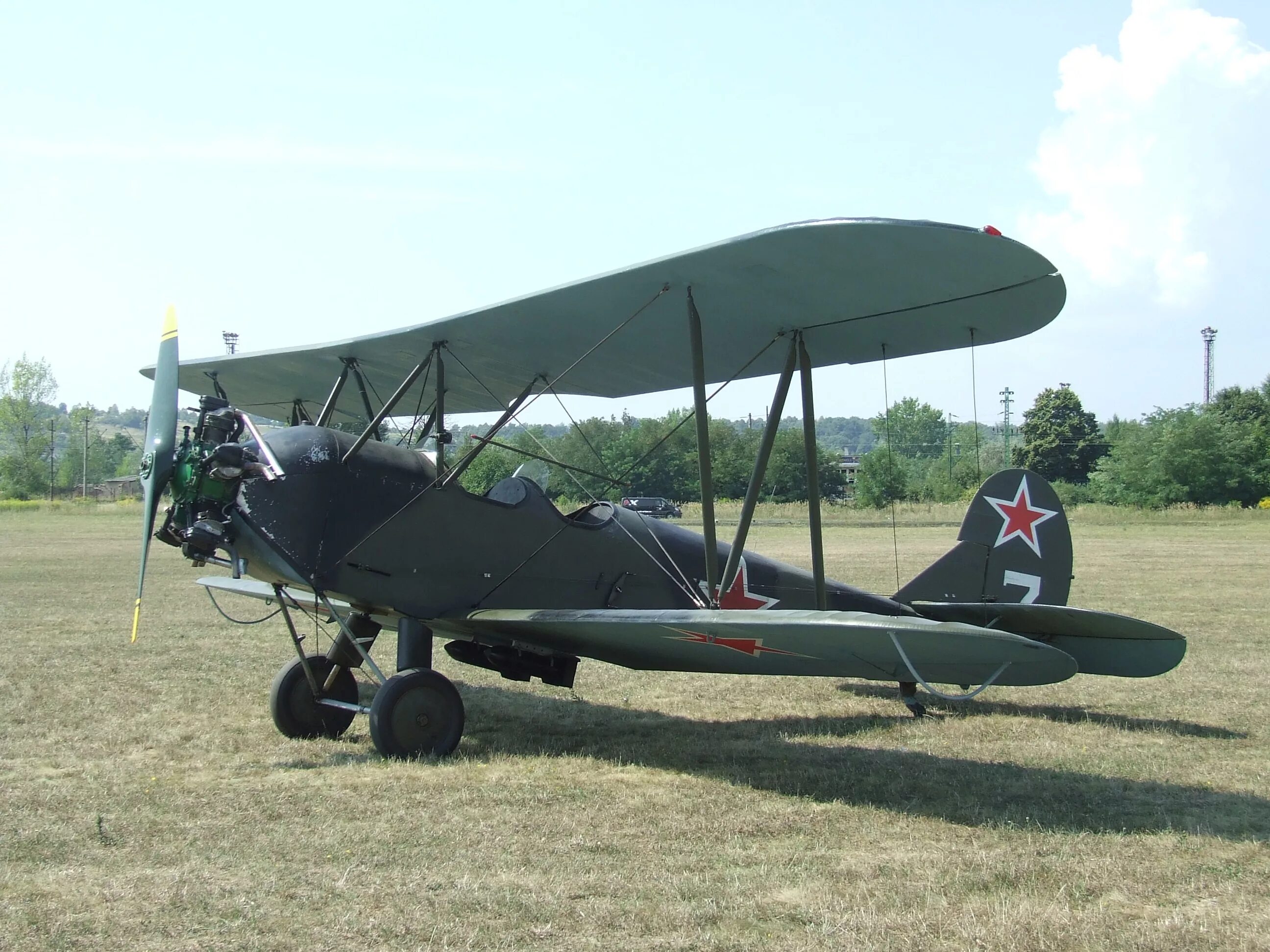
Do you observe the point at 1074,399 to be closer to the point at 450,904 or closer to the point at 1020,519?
the point at 1020,519

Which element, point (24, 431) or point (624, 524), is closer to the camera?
point (624, 524)

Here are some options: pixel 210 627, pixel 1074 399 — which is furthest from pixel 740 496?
pixel 1074 399

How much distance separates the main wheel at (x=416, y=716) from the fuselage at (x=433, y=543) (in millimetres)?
556

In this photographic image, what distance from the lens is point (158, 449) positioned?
18.1ft

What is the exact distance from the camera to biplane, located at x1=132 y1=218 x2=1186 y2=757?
5.30m

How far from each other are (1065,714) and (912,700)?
1034 mm

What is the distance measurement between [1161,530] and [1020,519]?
3150 centimetres

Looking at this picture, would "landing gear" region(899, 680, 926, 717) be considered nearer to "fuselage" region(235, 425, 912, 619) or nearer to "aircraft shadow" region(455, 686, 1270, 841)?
"aircraft shadow" region(455, 686, 1270, 841)

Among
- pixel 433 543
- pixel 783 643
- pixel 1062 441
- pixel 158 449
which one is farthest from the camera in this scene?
pixel 1062 441

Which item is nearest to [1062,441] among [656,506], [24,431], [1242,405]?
[1242,405]

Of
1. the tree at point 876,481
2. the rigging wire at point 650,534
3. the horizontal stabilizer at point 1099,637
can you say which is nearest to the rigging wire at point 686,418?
the rigging wire at point 650,534

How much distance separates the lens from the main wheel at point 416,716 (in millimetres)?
5801

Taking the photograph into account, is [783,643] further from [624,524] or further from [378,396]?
[378,396]

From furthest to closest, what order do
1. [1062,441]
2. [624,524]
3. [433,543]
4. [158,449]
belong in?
[1062,441], [624,524], [433,543], [158,449]
